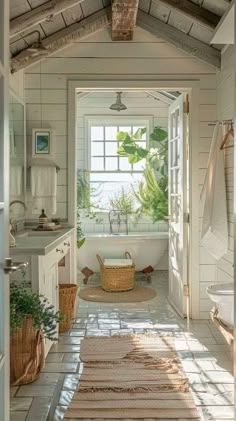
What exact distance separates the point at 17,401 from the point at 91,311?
78.8 inches

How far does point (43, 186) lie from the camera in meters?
4.06

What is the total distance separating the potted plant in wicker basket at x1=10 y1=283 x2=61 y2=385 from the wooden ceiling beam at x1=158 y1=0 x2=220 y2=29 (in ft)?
8.21

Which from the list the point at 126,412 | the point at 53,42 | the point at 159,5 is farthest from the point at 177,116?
the point at 126,412

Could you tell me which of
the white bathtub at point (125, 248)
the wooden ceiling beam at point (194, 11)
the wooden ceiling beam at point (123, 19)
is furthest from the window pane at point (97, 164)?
the wooden ceiling beam at point (194, 11)

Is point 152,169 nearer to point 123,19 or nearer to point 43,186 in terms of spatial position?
point 43,186

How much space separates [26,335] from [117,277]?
8.71 ft

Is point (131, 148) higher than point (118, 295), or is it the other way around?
point (131, 148)

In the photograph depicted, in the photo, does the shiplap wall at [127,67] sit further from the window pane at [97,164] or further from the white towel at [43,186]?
the window pane at [97,164]

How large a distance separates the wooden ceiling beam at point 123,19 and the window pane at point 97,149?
242 centimetres

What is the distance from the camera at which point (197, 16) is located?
3.44 m

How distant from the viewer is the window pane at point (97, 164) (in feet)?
21.0

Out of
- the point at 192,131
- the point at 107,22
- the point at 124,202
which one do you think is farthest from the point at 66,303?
the point at 124,202

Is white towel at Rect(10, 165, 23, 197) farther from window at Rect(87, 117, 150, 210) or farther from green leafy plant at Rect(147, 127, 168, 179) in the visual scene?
green leafy plant at Rect(147, 127, 168, 179)

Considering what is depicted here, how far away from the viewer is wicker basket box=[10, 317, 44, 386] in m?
2.67
